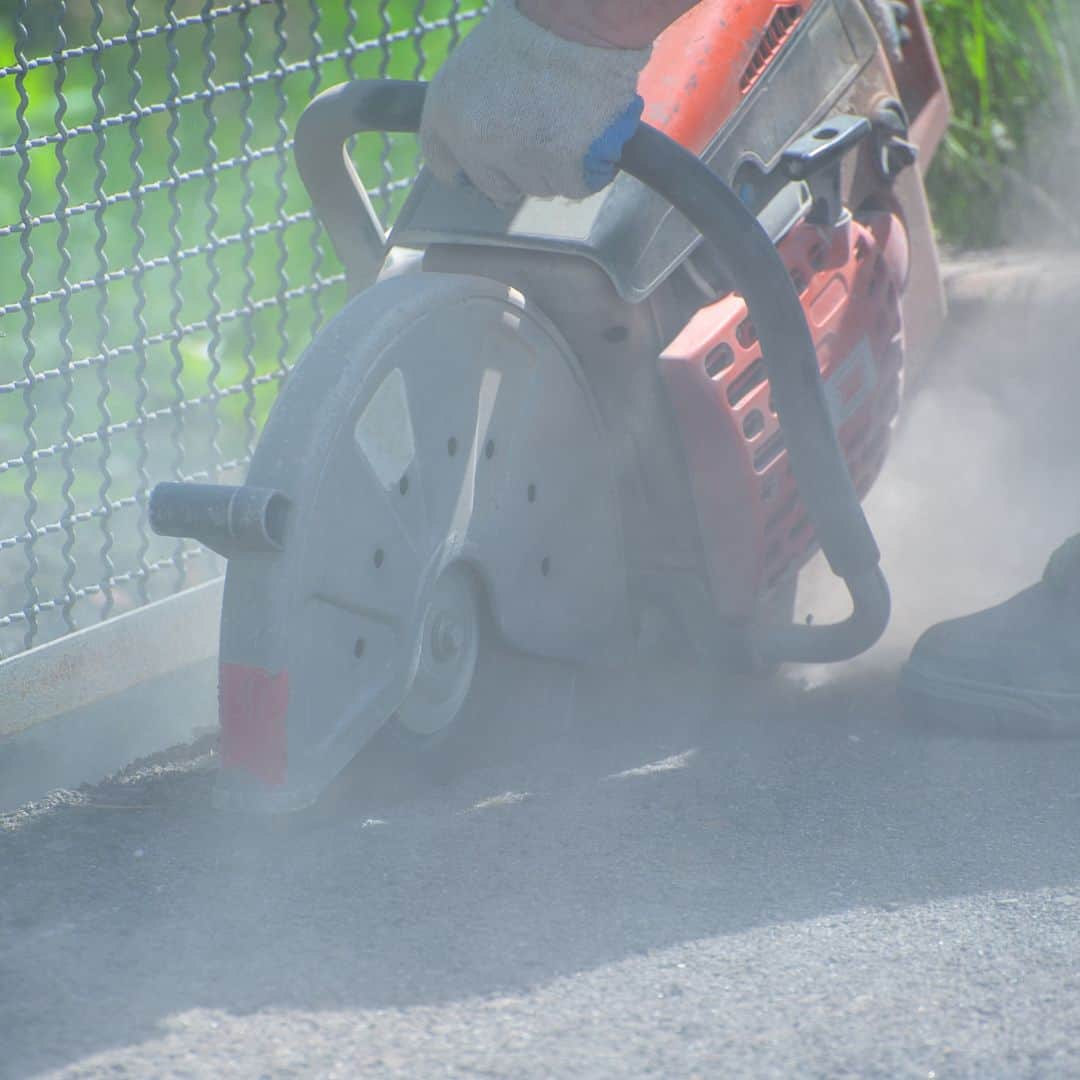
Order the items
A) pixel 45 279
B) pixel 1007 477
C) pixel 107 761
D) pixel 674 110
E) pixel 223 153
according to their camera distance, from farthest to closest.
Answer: pixel 223 153 < pixel 45 279 < pixel 1007 477 < pixel 107 761 < pixel 674 110

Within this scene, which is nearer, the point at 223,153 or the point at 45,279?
the point at 45,279

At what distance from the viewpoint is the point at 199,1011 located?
162 cm

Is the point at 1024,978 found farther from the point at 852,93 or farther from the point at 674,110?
the point at 852,93

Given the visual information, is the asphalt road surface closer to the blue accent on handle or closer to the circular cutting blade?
the circular cutting blade

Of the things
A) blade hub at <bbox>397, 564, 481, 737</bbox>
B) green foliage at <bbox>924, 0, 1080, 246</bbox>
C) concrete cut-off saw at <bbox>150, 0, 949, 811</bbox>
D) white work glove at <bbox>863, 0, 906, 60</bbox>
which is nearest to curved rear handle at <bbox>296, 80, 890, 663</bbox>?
concrete cut-off saw at <bbox>150, 0, 949, 811</bbox>

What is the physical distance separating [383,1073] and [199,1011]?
0.21m

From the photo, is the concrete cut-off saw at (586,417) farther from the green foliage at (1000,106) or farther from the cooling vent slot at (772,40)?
the green foliage at (1000,106)

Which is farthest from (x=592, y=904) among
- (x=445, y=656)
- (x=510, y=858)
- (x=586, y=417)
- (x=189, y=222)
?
(x=189, y=222)

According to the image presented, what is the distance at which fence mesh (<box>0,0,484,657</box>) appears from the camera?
2334 mm

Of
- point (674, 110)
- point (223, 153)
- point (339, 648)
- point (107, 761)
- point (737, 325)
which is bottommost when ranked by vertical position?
point (107, 761)

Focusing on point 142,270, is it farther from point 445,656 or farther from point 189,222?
point 189,222

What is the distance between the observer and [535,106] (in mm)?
1771

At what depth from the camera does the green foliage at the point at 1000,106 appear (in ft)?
12.9

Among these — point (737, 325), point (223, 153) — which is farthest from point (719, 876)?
point (223, 153)
